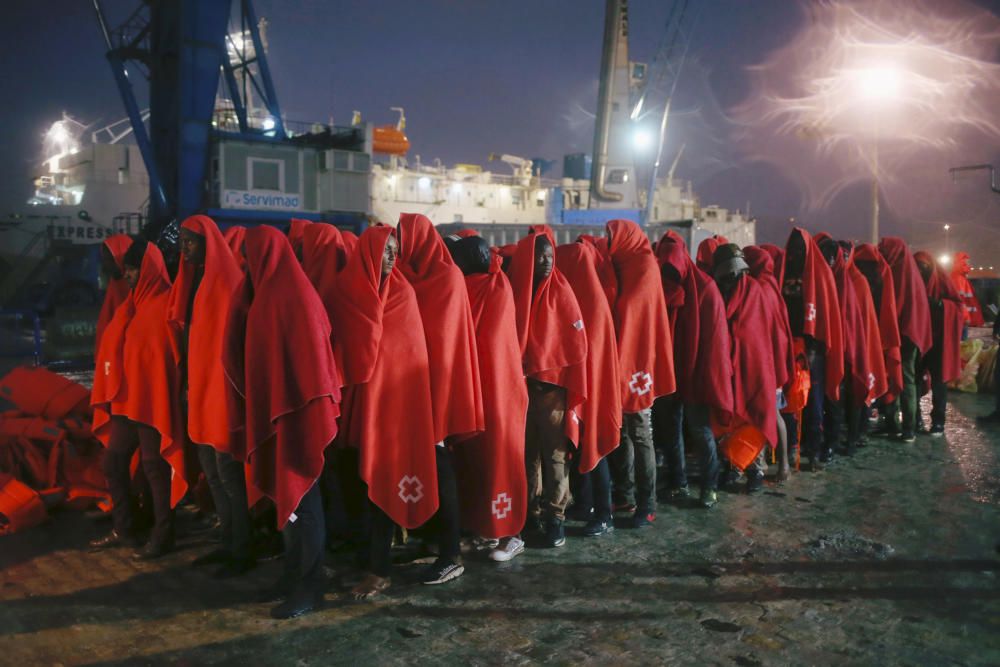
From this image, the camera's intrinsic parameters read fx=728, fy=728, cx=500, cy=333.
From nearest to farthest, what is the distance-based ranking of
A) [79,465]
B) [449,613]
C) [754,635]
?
1. [754,635]
2. [449,613]
3. [79,465]

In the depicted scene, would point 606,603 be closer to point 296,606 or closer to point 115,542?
point 296,606

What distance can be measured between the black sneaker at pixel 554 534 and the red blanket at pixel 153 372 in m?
2.34

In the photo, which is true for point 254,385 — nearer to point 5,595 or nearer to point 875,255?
point 5,595

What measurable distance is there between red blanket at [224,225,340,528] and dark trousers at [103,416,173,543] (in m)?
1.35

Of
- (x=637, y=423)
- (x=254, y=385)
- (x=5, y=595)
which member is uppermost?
(x=254, y=385)

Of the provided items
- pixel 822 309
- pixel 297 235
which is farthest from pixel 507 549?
pixel 822 309

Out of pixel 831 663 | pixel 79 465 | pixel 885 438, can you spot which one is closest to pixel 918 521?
pixel 831 663

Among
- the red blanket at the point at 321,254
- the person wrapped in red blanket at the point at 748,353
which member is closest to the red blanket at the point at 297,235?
the red blanket at the point at 321,254

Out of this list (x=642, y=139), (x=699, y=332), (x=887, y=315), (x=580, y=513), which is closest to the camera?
(x=580, y=513)

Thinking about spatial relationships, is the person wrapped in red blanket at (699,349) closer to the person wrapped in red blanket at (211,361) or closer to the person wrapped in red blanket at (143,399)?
the person wrapped in red blanket at (211,361)

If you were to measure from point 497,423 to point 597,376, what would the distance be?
91 centimetres

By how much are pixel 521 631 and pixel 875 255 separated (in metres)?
6.08

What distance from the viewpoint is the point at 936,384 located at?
802cm

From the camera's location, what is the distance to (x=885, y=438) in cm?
799
